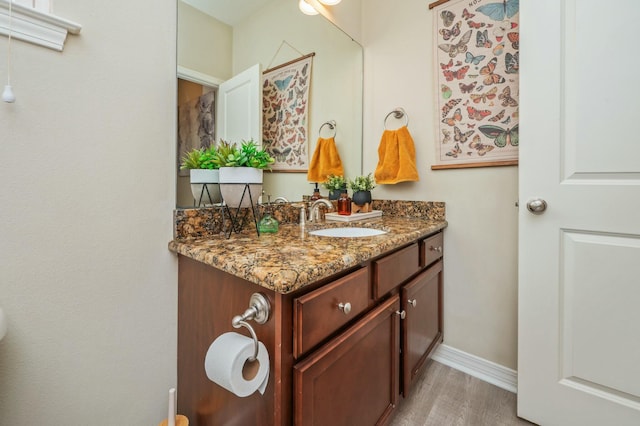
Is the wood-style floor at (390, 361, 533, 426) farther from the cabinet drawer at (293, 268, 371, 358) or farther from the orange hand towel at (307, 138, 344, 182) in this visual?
the orange hand towel at (307, 138, 344, 182)

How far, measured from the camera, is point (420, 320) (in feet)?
4.29

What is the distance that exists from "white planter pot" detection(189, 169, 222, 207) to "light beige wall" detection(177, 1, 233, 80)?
1.22 feet

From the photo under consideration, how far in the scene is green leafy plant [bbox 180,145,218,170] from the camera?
3.25ft

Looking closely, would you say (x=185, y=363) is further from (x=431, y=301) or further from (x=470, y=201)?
(x=470, y=201)

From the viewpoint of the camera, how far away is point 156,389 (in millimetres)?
929

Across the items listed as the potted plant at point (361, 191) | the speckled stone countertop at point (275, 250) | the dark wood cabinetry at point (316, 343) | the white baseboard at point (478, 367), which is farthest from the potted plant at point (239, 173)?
the white baseboard at point (478, 367)

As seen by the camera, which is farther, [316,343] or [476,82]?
[476,82]

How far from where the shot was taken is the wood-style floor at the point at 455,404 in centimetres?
124

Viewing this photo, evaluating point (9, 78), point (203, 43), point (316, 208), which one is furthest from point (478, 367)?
point (9, 78)

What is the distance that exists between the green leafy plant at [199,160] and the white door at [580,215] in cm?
124

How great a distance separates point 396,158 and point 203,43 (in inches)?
44.6

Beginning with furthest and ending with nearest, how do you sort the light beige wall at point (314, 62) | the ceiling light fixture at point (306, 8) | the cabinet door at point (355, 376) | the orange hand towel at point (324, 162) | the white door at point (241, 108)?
the orange hand towel at point (324, 162) → the ceiling light fixture at point (306, 8) → the light beige wall at point (314, 62) → the white door at point (241, 108) → the cabinet door at point (355, 376)

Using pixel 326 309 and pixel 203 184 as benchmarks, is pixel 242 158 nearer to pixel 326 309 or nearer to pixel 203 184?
pixel 203 184

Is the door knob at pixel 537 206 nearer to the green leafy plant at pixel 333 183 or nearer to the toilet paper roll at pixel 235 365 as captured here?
the green leafy plant at pixel 333 183
